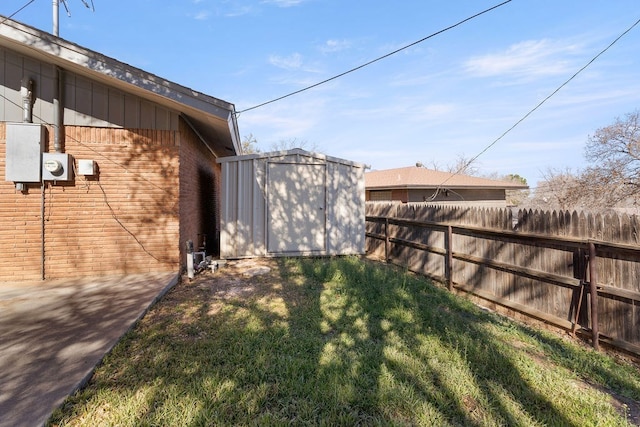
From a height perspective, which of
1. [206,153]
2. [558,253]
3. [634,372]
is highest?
[206,153]

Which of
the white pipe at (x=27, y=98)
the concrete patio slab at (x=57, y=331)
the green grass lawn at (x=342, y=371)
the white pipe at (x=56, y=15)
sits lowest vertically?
the green grass lawn at (x=342, y=371)

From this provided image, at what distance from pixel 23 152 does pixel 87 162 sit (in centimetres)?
91

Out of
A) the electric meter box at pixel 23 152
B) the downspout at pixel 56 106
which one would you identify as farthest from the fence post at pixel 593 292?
the electric meter box at pixel 23 152

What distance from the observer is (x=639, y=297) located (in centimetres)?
337

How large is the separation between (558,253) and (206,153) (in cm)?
852

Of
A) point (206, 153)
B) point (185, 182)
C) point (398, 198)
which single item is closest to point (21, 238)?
point (185, 182)

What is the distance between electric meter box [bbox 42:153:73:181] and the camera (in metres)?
4.91

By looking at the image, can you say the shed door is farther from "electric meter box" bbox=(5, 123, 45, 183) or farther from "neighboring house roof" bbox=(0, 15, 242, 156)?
"electric meter box" bbox=(5, 123, 45, 183)

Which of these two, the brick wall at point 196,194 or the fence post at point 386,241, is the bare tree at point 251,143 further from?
the fence post at point 386,241

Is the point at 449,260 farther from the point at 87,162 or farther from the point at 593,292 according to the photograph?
the point at 87,162

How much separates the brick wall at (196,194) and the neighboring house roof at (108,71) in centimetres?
86

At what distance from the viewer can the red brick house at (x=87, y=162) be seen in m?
4.86

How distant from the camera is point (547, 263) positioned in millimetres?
4473

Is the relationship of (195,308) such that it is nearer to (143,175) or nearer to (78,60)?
(143,175)
